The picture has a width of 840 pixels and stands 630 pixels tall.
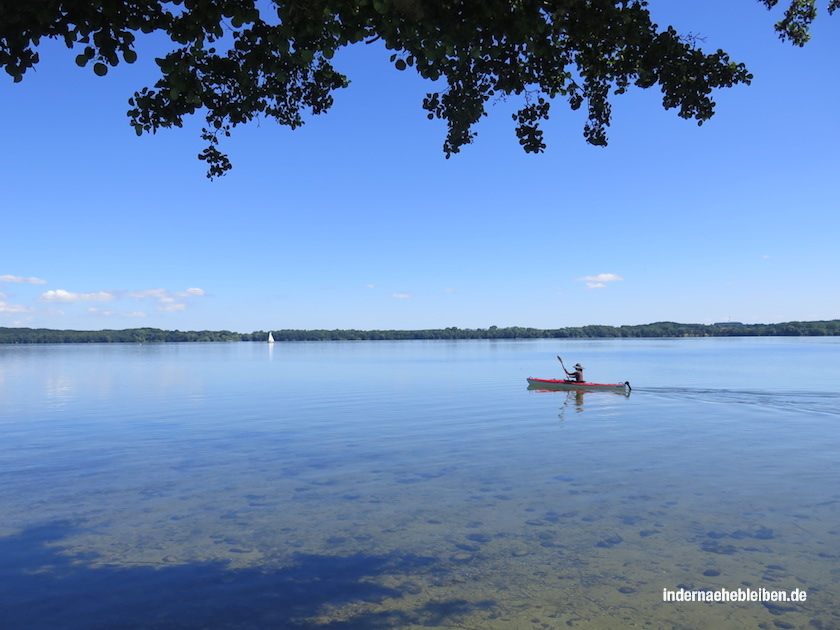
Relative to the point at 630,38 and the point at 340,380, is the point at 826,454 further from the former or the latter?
the point at 340,380

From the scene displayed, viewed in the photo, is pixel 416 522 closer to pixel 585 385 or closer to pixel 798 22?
pixel 798 22

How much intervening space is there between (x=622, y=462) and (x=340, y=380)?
3720 centimetres

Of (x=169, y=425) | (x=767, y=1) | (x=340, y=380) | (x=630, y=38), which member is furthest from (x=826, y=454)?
(x=340, y=380)

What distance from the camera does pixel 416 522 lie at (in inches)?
492

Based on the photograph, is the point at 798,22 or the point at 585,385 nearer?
the point at 798,22

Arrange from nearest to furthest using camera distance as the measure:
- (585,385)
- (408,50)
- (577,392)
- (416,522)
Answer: (408,50) → (416,522) → (585,385) → (577,392)

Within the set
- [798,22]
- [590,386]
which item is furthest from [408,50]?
[590,386]

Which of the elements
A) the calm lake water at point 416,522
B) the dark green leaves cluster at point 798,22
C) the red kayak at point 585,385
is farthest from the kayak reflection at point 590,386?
the dark green leaves cluster at point 798,22

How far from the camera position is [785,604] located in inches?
340

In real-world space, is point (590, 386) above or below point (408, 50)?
below

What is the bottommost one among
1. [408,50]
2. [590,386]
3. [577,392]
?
[577,392]

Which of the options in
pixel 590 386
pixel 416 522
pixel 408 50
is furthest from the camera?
pixel 590 386

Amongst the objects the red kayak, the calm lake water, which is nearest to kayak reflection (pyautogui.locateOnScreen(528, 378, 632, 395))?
the red kayak

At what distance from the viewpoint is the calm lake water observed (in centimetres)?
863
